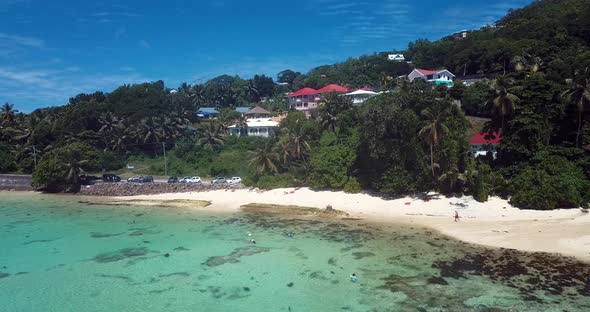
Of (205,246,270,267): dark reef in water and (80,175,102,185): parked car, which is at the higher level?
(80,175,102,185): parked car

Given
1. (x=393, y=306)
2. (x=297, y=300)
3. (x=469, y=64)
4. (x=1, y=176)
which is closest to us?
(x=393, y=306)

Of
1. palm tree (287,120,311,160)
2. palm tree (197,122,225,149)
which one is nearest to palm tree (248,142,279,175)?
palm tree (287,120,311,160)

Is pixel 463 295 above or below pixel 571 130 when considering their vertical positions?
below

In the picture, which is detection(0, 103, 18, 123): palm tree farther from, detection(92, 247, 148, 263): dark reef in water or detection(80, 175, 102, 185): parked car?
detection(92, 247, 148, 263): dark reef in water

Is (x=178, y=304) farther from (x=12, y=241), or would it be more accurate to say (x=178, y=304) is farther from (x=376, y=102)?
(x=376, y=102)

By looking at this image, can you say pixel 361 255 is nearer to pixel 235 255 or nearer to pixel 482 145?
pixel 235 255

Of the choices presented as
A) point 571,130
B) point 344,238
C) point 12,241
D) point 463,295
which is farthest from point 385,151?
point 12,241

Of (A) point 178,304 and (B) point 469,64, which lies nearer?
(A) point 178,304

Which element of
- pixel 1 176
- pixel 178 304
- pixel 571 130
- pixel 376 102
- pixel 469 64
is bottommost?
pixel 178 304
